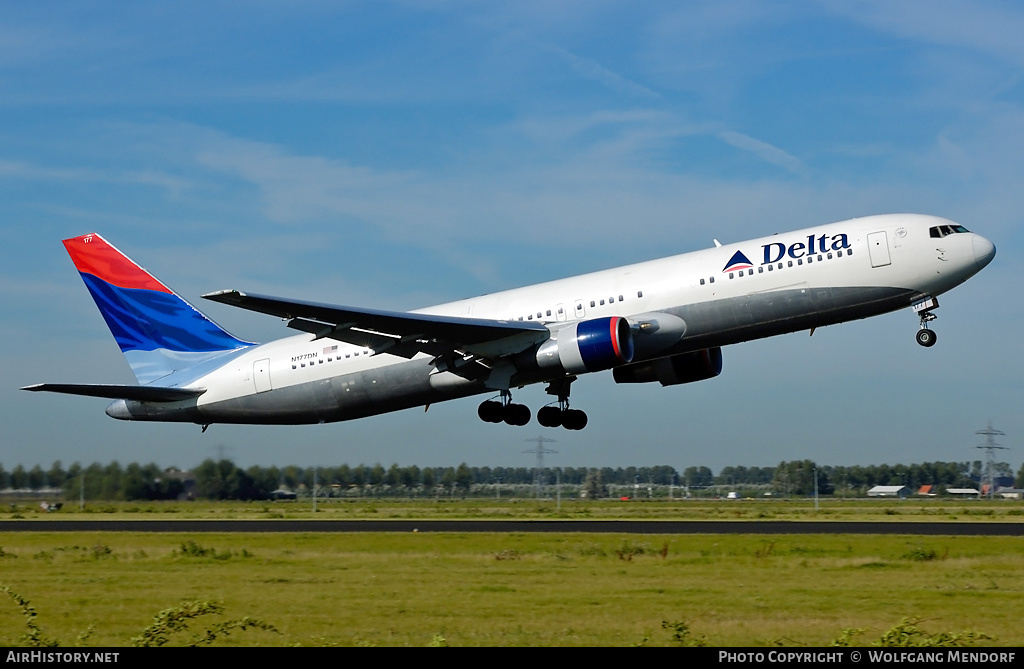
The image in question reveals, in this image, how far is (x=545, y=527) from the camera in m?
43.0

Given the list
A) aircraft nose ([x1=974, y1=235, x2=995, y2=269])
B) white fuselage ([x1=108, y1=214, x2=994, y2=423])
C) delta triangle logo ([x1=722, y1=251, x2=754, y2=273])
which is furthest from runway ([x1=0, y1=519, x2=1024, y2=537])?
delta triangle logo ([x1=722, y1=251, x2=754, y2=273])

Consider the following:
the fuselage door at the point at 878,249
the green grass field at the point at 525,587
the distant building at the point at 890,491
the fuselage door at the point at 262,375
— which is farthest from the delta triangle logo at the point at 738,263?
the distant building at the point at 890,491

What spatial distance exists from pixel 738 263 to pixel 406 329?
9336 millimetres

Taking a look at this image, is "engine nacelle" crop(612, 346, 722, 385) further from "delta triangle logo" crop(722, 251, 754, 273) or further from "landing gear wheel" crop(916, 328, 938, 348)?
"landing gear wheel" crop(916, 328, 938, 348)

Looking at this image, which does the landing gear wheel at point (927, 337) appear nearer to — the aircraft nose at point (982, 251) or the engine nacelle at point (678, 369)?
the aircraft nose at point (982, 251)

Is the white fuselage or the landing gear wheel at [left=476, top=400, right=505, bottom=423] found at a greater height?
the white fuselage

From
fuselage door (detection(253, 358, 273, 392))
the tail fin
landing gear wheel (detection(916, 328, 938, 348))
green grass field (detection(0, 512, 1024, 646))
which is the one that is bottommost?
green grass field (detection(0, 512, 1024, 646))

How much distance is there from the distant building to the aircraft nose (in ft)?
304

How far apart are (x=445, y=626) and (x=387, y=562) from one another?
399 inches

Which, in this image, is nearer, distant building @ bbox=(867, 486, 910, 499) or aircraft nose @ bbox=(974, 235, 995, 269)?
aircraft nose @ bbox=(974, 235, 995, 269)

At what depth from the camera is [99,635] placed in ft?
64.7

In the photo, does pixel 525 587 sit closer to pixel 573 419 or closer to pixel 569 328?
pixel 569 328

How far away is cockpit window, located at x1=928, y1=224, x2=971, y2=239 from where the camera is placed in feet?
93.4
